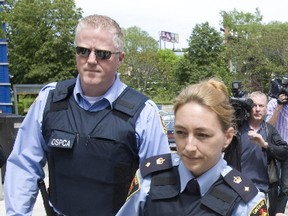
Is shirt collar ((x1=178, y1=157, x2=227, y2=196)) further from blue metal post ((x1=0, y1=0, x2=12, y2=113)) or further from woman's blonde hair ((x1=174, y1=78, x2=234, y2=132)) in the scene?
blue metal post ((x1=0, y1=0, x2=12, y2=113))

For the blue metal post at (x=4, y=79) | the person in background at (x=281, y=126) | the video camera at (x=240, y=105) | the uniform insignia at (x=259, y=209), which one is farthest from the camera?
the blue metal post at (x=4, y=79)

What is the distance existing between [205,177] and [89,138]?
0.71 meters

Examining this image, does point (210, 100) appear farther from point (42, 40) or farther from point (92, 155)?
point (42, 40)

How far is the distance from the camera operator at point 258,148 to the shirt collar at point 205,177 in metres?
2.35

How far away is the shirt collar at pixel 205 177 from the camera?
174 cm

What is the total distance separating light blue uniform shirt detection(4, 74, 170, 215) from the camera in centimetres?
231

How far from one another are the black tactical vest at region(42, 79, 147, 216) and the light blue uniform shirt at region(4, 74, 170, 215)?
0.04 m

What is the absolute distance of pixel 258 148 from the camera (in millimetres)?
4188

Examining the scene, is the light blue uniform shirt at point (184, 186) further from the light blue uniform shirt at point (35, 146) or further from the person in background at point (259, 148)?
the person in background at point (259, 148)

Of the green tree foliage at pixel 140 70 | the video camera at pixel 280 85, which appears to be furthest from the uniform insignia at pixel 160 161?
the green tree foliage at pixel 140 70

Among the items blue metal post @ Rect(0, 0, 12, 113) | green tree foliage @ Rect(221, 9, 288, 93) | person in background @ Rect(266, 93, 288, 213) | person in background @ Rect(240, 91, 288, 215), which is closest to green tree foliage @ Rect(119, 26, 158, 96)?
green tree foliage @ Rect(221, 9, 288, 93)

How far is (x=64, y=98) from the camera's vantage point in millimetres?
2393

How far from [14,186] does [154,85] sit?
4770cm

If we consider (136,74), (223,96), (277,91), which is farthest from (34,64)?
(223,96)
